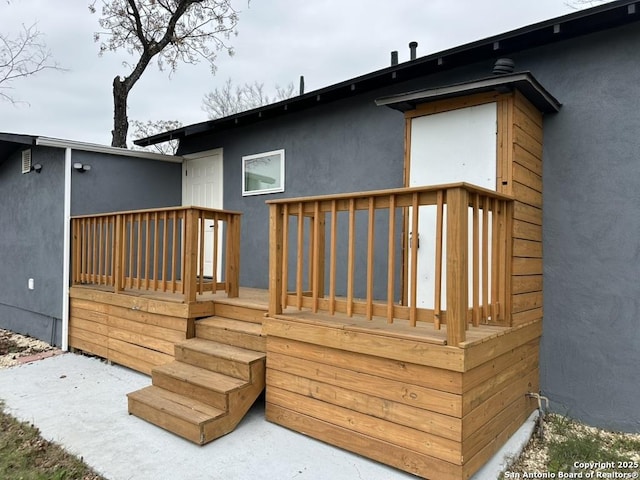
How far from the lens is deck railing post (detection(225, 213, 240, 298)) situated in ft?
13.9

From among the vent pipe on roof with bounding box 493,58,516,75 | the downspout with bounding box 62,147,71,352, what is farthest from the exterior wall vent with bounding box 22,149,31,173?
the vent pipe on roof with bounding box 493,58,516,75

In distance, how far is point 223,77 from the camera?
58.5 ft

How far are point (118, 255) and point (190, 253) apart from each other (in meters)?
1.19

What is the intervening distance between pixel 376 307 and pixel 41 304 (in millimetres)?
5051

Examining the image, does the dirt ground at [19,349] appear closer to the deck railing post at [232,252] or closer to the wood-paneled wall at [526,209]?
the deck railing post at [232,252]

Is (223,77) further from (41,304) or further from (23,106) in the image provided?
(41,304)

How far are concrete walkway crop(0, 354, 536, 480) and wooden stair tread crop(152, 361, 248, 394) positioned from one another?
306mm

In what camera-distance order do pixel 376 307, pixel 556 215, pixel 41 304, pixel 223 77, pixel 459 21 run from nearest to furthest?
pixel 376 307 < pixel 556 215 < pixel 41 304 < pixel 459 21 < pixel 223 77

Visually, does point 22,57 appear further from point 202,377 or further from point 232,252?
point 202,377

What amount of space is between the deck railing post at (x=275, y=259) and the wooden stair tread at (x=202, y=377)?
0.57 meters

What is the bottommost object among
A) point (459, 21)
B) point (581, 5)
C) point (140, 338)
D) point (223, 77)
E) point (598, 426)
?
point (598, 426)

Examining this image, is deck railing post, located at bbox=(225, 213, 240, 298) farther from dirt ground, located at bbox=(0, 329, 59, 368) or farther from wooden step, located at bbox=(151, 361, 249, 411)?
dirt ground, located at bbox=(0, 329, 59, 368)

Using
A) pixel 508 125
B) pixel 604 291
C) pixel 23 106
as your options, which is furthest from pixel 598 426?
pixel 23 106

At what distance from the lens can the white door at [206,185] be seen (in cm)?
620
